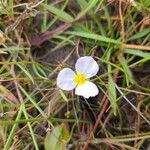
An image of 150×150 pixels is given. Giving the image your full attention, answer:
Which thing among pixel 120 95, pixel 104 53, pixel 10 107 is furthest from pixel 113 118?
pixel 10 107

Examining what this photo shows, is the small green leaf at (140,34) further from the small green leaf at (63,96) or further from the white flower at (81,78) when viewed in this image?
the small green leaf at (63,96)

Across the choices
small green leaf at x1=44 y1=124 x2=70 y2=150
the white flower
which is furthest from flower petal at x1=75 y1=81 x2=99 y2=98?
small green leaf at x1=44 y1=124 x2=70 y2=150

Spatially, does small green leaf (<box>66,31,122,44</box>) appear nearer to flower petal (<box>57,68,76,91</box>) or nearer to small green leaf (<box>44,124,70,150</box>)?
flower petal (<box>57,68,76,91</box>)

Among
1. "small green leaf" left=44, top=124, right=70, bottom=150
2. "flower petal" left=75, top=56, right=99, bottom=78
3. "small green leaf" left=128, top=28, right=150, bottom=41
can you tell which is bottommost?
"small green leaf" left=44, top=124, right=70, bottom=150

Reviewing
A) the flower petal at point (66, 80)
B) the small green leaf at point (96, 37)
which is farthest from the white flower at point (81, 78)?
the small green leaf at point (96, 37)

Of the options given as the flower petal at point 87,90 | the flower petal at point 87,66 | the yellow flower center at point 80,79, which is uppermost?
the flower petal at point 87,66

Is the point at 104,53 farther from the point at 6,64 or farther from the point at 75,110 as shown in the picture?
the point at 6,64
